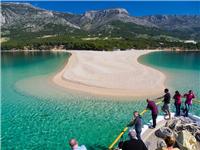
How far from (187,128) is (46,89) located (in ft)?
87.0

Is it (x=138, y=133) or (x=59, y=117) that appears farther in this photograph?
(x=59, y=117)

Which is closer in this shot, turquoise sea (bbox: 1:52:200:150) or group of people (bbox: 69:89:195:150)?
group of people (bbox: 69:89:195:150)

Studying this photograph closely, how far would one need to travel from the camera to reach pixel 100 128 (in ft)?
72.6

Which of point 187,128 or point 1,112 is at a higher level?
point 187,128

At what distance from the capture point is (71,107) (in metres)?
29.2

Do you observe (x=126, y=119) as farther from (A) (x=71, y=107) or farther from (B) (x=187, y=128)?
(B) (x=187, y=128)

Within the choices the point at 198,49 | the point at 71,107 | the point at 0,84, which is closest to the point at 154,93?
the point at 71,107

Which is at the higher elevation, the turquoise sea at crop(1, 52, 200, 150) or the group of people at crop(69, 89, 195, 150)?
the group of people at crop(69, 89, 195, 150)

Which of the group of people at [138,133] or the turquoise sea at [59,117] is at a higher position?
the group of people at [138,133]

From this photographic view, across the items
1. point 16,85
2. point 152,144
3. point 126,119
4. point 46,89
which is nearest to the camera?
point 152,144

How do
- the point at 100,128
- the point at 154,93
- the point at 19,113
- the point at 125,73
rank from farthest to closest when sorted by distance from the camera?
the point at 125,73, the point at 154,93, the point at 19,113, the point at 100,128

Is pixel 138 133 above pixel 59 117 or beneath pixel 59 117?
above

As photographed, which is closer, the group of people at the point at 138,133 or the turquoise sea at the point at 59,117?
the group of people at the point at 138,133

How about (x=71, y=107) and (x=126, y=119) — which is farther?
(x=71, y=107)
